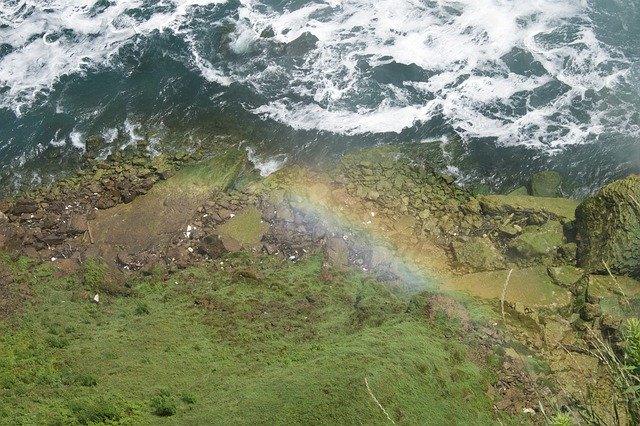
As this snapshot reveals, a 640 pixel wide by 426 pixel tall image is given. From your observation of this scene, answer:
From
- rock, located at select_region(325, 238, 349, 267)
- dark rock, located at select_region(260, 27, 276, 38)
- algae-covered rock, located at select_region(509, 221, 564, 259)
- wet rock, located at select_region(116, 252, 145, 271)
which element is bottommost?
algae-covered rock, located at select_region(509, 221, 564, 259)

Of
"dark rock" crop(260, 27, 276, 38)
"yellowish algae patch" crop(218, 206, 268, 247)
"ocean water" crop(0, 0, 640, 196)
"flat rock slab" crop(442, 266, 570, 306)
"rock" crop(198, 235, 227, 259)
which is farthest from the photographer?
"dark rock" crop(260, 27, 276, 38)

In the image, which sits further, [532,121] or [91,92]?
[91,92]

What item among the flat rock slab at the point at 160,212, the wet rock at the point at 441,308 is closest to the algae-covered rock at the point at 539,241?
the wet rock at the point at 441,308

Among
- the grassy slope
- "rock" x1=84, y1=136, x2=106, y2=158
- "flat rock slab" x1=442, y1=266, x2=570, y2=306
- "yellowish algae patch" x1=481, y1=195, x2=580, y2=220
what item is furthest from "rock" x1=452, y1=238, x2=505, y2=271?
"rock" x1=84, y1=136, x2=106, y2=158

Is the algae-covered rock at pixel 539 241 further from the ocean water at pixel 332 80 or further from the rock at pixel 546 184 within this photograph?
the ocean water at pixel 332 80

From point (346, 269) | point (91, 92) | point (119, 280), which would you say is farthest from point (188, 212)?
point (91, 92)

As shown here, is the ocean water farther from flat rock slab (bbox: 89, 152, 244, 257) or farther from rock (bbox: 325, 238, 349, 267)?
rock (bbox: 325, 238, 349, 267)

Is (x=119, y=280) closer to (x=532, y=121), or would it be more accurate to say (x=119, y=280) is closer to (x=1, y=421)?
(x=1, y=421)
